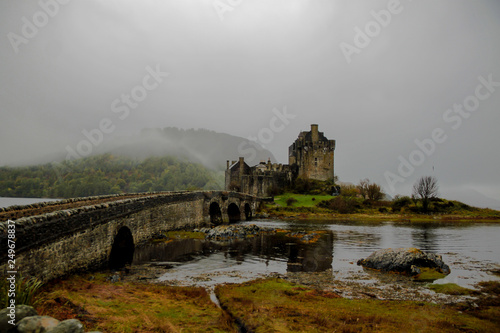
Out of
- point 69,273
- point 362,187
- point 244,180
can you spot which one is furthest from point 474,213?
point 69,273

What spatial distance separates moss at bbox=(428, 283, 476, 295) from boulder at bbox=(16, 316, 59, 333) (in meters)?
12.4

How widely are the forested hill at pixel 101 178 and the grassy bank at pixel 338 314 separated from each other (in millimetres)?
90815

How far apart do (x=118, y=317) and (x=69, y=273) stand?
4.84m

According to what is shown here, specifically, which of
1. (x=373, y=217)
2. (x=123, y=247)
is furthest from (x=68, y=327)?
(x=373, y=217)

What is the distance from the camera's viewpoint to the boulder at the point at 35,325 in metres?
5.48

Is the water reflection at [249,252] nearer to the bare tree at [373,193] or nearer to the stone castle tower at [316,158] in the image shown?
the bare tree at [373,193]

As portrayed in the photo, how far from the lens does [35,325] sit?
561 centimetres

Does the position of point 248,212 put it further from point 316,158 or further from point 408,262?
point 408,262

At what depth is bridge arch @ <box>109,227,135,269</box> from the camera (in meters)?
18.2

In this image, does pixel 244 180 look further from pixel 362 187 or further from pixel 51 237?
pixel 51 237

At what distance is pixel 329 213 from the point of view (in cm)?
5725

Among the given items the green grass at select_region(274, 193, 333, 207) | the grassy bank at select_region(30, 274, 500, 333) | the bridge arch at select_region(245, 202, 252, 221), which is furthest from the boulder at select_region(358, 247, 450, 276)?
the green grass at select_region(274, 193, 333, 207)

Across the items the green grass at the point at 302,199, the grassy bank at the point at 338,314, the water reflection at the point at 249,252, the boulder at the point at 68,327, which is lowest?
the water reflection at the point at 249,252

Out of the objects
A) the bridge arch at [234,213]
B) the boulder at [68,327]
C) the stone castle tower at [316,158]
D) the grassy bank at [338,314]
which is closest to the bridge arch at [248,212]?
the bridge arch at [234,213]
